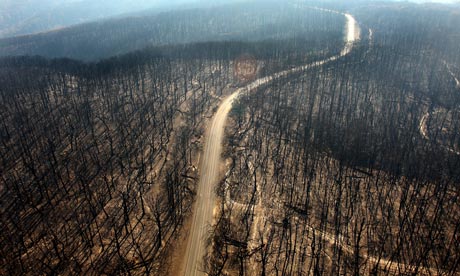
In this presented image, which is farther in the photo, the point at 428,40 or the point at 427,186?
the point at 428,40

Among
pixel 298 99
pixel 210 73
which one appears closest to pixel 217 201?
pixel 298 99

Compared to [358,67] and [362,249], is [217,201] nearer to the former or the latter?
[362,249]

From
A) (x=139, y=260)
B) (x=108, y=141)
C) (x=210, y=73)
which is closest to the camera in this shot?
(x=139, y=260)

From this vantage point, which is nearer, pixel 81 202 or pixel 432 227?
pixel 432 227

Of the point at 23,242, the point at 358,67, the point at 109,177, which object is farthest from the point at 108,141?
the point at 358,67

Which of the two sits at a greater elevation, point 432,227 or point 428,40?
point 428,40

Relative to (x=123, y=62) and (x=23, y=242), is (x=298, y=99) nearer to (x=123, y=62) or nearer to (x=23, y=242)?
(x=123, y=62)

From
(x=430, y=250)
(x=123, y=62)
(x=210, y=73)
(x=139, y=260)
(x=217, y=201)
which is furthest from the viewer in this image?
(x=123, y=62)

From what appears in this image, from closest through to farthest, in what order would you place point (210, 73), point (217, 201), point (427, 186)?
1. point (217, 201)
2. point (427, 186)
3. point (210, 73)

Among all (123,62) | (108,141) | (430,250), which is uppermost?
(123,62)

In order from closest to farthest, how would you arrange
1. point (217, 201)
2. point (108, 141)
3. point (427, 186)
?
1. point (217, 201)
2. point (427, 186)
3. point (108, 141)
